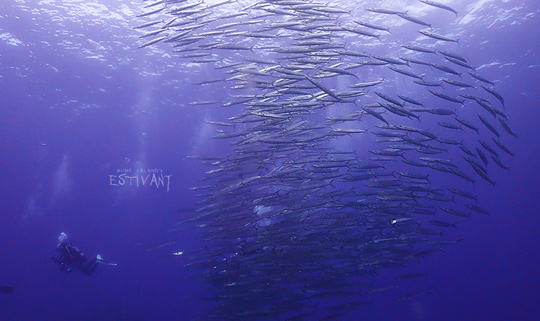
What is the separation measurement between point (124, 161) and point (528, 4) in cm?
2767

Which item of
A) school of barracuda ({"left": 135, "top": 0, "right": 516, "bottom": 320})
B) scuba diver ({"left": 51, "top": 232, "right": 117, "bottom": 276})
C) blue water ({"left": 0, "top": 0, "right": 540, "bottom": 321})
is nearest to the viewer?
school of barracuda ({"left": 135, "top": 0, "right": 516, "bottom": 320})

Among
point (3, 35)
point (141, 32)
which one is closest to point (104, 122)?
point (3, 35)

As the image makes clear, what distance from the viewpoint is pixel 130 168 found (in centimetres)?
3219

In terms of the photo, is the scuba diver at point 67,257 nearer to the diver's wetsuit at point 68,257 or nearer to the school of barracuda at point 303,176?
the diver's wetsuit at point 68,257

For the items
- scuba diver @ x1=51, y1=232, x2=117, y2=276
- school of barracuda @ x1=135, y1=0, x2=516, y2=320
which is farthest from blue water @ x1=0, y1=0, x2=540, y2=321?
scuba diver @ x1=51, y1=232, x2=117, y2=276

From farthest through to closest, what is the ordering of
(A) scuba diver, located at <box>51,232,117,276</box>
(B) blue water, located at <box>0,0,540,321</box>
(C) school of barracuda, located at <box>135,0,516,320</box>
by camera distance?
1. (B) blue water, located at <box>0,0,540,321</box>
2. (A) scuba diver, located at <box>51,232,117,276</box>
3. (C) school of barracuda, located at <box>135,0,516,320</box>

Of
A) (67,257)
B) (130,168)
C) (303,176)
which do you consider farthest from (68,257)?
(130,168)

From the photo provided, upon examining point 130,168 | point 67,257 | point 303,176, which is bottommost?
point 130,168

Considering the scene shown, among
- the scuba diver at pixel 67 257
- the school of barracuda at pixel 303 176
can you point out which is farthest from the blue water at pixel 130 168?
the scuba diver at pixel 67 257

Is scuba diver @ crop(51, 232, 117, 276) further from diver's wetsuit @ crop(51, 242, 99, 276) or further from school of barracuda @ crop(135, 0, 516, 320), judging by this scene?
school of barracuda @ crop(135, 0, 516, 320)

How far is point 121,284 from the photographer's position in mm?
38188

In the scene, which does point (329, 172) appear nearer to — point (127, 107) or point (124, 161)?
point (127, 107)

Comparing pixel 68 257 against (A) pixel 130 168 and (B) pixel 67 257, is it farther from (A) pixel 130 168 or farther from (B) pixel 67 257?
(A) pixel 130 168

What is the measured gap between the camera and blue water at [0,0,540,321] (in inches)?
727
